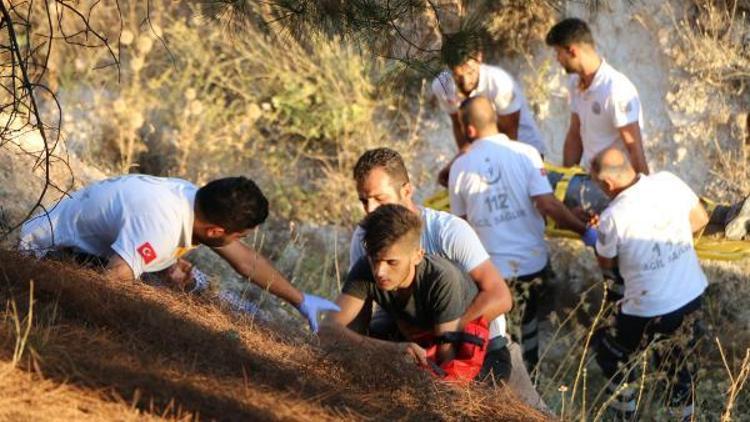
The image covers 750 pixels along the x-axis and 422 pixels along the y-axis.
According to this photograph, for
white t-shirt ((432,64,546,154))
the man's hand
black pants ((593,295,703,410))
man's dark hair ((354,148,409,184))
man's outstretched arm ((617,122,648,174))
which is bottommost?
black pants ((593,295,703,410))

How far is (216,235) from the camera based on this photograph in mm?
5344

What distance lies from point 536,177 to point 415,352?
249 centimetres

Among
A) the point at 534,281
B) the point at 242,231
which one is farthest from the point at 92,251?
the point at 534,281

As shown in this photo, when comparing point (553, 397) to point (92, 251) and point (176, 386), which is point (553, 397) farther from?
point (176, 386)

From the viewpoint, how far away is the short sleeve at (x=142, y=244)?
16.4ft

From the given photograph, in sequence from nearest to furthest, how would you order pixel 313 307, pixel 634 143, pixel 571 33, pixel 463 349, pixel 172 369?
pixel 172 369, pixel 463 349, pixel 313 307, pixel 634 143, pixel 571 33

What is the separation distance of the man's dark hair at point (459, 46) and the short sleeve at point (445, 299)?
91cm

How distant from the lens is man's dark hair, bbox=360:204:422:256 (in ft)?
15.8

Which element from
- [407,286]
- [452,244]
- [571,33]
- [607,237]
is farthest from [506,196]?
[407,286]

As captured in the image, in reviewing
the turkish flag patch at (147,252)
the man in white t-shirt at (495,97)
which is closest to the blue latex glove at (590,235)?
the man in white t-shirt at (495,97)

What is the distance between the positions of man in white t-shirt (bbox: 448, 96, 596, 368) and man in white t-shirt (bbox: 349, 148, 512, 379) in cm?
119

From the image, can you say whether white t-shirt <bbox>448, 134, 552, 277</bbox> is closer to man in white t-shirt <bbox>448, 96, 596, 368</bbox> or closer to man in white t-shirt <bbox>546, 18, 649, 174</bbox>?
man in white t-shirt <bbox>448, 96, 596, 368</bbox>

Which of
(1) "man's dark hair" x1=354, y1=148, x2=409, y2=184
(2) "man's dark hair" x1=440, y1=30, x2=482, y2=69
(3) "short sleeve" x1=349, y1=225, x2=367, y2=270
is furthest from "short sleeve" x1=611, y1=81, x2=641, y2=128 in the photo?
(3) "short sleeve" x1=349, y1=225, x2=367, y2=270

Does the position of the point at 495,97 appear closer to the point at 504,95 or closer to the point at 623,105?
the point at 504,95
